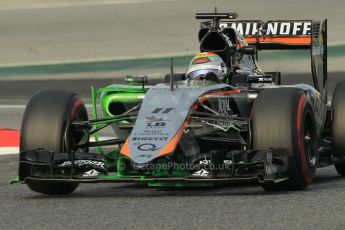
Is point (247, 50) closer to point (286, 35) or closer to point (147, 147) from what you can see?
point (286, 35)

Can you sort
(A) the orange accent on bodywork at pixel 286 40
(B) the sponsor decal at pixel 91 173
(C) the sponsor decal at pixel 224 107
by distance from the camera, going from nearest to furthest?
(B) the sponsor decal at pixel 91 173
(C) the sponsor decal at pixel 224 107
(A) the orange accent on bodywork at pixel 286 40

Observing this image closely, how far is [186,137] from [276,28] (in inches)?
157

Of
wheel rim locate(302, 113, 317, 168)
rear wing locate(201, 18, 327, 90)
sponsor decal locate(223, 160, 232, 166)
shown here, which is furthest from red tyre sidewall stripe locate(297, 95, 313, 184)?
rear wing locate(201, 18, 327, 90)

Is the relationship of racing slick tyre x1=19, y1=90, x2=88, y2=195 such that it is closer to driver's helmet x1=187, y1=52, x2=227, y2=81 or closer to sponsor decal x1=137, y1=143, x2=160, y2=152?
sponsor decal x1=137, y1=143, x2=160, y2=152

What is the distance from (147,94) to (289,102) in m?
1.24

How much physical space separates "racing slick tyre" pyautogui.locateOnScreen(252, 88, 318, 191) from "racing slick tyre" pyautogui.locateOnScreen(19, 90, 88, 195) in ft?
5.14

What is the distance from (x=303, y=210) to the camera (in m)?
7.93

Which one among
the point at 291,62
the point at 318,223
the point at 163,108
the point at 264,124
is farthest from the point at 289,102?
the point at 291,62

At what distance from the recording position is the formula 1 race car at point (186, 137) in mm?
8625

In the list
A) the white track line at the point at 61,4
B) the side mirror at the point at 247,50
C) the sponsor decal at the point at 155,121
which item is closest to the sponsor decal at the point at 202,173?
the sponsor decal at the point at 155,121

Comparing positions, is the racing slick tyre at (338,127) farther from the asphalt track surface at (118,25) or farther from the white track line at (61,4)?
the white track line at (61,4)

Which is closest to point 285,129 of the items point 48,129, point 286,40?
point 48,129

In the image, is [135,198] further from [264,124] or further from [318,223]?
[318,223]

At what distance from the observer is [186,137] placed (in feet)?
29.3
